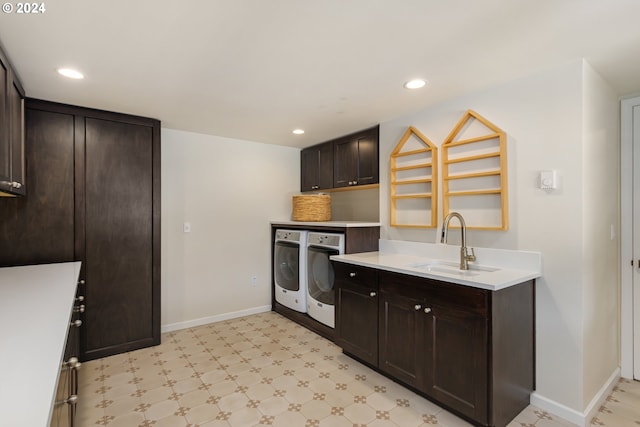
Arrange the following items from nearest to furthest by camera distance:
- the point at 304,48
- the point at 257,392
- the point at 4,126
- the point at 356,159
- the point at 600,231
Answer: the point at 304,48
the point at 4,126
the point at 600,231
the point at 257,392
the point at 356,159

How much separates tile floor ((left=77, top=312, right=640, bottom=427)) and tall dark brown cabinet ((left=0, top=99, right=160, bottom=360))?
1.12ft

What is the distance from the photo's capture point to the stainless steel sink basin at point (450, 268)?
93.3 inches

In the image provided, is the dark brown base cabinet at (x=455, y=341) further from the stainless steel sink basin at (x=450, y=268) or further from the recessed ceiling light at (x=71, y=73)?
the recessed ceiling light at (x=71, y=73)

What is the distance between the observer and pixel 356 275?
2652mm

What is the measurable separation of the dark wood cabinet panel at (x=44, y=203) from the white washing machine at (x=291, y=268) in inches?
81.5

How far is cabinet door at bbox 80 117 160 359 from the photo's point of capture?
2811mm

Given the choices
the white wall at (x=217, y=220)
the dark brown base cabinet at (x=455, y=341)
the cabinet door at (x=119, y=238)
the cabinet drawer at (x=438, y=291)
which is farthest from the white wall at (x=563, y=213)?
the cabinet door at (x=119, y=238)

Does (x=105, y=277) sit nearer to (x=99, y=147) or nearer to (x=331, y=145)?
(x=99, y=147)

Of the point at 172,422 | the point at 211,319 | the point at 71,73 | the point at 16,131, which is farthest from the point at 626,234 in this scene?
the point at 16,131

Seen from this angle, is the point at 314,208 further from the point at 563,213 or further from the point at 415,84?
the point at 563,213

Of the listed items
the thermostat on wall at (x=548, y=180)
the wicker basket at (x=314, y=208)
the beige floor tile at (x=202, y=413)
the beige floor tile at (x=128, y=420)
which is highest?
the thermostat on wall at (x=548, y=180)

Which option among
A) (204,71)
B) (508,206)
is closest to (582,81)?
(508,206)

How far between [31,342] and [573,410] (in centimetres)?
280

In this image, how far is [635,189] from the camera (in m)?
2.47
